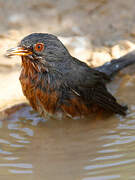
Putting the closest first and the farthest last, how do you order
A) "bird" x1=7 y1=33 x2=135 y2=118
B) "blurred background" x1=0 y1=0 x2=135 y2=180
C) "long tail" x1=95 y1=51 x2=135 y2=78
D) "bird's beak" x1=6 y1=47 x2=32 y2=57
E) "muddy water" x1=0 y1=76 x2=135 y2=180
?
"muddy water" x1=0 y1=76 x2=135 y2=180, "blurred background" x1=0 y1=0 x2=135 y2=180, "bird's beak" x1=6 y1=47 x2=32 y2=57, "bird" x1=7 y1=33 x2=135 y2=118, "long tail" x1=95 y1=51 x2=135 y2=78

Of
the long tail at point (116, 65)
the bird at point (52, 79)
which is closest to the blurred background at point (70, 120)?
the long tail at point (116, 65)

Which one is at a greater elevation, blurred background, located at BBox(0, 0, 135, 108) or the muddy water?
blurred background, located at BBox(0, 0, 135, 108)

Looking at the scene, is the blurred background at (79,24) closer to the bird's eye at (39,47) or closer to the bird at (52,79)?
the bird at (52,79)

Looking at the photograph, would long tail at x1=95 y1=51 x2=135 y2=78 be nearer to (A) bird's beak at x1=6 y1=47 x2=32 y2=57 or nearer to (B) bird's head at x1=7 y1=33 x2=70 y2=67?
(B) bird's head at x1=7 y1=33 x2=70 y2=67

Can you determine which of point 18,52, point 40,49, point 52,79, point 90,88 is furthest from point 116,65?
point 18,52

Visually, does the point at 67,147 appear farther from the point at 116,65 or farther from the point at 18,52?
the point at 116,65

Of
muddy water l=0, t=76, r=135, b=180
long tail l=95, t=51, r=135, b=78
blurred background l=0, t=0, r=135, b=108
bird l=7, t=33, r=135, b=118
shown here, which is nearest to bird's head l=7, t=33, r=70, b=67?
bird l=7, t=33, r=135, b=118

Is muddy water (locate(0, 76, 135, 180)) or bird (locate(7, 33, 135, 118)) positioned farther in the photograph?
bird (locate(7, 33, 135, 118))
